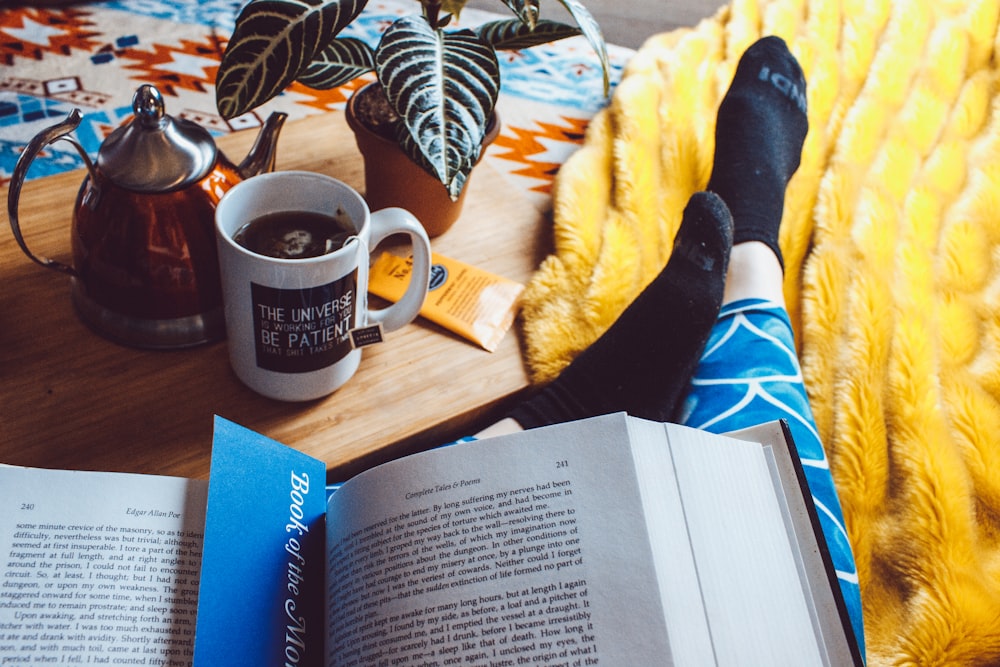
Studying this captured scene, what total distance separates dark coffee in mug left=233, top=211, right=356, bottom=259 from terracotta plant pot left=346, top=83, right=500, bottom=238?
0.12 metres

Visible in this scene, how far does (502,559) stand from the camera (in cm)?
39

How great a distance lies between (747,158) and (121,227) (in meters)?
0.73

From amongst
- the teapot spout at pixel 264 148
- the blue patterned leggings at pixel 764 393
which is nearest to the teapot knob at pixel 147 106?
the teapot spout at pixel 264 148

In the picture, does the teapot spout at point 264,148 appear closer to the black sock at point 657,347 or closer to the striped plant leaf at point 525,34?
the striped plant leaf at point 525,34

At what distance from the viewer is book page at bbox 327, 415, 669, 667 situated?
1.20 feet

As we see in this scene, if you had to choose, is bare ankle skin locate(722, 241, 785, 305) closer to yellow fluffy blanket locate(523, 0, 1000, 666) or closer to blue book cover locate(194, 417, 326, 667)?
yellow fluffy blanket locate(523, 0, 1000, 666)

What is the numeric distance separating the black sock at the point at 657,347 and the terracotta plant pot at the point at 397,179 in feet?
0.62

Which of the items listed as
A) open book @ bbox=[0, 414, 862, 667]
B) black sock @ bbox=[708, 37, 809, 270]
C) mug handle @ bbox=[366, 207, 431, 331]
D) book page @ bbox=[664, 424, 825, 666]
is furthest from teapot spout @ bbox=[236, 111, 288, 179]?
black sock @ bbox=[708, 37, 809, 270]

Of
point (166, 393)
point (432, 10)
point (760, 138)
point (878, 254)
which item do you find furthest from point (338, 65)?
point (878, 254)

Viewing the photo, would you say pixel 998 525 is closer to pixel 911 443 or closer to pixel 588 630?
pixel 911 443

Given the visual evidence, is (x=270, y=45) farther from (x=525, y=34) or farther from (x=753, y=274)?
(x=753, y=274)

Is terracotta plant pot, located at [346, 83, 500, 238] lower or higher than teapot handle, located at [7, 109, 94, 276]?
lower

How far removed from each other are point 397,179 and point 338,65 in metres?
0.11

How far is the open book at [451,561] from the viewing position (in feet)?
1.21
